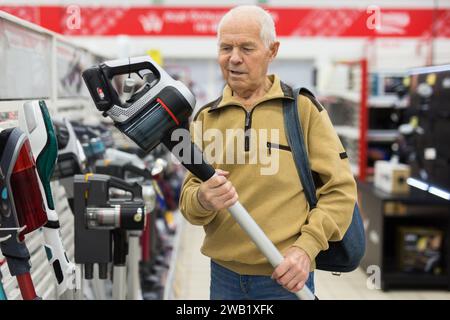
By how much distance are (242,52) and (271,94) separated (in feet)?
0.47

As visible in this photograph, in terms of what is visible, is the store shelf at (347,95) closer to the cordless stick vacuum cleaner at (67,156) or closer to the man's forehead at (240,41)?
the cordless stick vacuum cleaner at (67,156)

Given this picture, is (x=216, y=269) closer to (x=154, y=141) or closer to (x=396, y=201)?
(x=154, y=141)

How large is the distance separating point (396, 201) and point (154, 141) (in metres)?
3.46

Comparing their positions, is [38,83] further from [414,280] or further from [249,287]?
[414,280]

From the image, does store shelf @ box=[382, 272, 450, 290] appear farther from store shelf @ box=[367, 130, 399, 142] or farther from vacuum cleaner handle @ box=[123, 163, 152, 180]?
vacuum cleaner handle @ box=[123, 163, 152, 180]

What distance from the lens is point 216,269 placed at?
5.09 feet

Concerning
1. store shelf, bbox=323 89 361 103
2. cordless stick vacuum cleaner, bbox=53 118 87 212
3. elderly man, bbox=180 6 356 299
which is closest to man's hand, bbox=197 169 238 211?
elderly man, bbox=180 6 356 299

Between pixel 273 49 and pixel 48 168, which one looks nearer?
pixel 273 49

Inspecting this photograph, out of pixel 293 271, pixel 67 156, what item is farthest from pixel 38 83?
pixel 293 271

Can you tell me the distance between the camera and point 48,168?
5.06 feet

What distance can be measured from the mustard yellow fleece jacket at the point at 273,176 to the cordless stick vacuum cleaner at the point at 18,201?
37 cm

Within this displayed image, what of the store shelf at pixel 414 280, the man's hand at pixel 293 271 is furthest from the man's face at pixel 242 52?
the store shelf at pixel 414 280

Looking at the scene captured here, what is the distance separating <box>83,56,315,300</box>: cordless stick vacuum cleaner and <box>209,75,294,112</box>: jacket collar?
0.15 m
